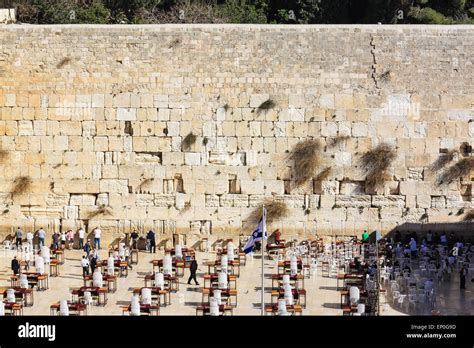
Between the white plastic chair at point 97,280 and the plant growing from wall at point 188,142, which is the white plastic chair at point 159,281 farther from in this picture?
the plant growing from wall at point 188,142

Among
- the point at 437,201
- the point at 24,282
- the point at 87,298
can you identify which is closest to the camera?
the point at 87,298

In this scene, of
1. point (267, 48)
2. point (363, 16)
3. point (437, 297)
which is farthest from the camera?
point (363, 16)

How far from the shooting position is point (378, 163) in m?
38.4

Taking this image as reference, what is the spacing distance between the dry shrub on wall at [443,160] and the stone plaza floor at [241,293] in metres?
3.92

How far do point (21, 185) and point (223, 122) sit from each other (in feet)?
17.4

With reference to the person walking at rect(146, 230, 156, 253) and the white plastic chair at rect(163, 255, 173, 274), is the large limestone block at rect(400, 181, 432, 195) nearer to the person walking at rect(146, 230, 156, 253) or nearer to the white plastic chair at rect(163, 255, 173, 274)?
the person walking at rect(146, 230, 156, 253)

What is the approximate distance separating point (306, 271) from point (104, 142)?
6.67 m

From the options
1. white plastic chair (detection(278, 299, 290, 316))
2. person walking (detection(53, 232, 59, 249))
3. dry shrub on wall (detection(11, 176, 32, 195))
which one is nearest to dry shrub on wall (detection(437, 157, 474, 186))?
white plastic chair (detection(278, 299, 290, 316))

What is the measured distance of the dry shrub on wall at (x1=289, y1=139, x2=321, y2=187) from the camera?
38438 mm

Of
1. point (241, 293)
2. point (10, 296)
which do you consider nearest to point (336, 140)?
point (241, 293)

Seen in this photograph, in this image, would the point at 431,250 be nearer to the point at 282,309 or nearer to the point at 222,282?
the point at 222,282

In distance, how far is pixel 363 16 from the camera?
160 feet
